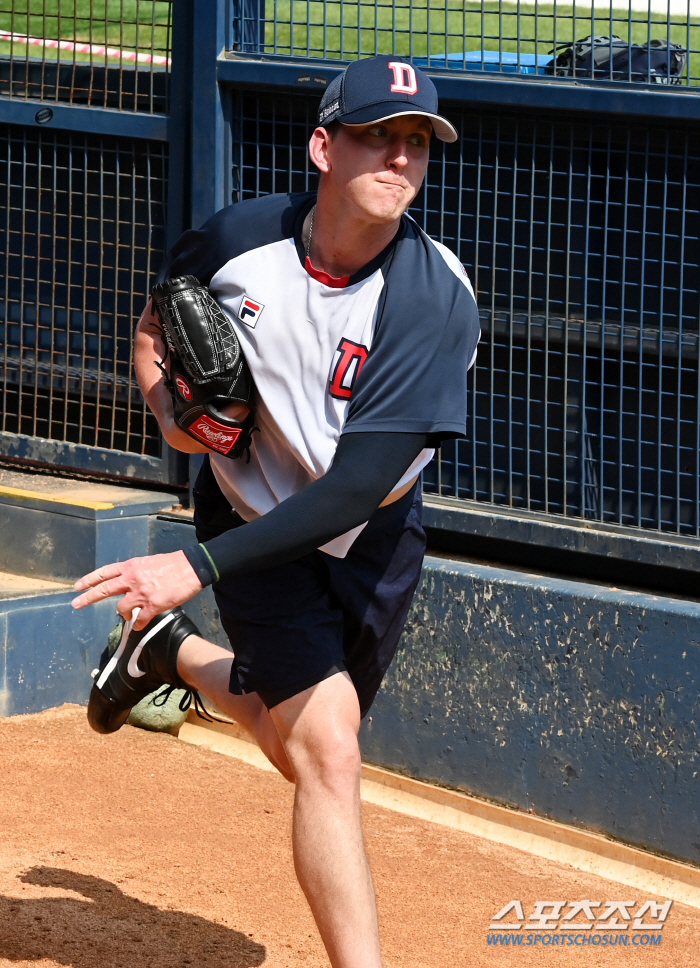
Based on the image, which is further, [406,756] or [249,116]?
[249,116]

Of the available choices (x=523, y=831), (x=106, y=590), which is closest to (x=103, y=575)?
(x=106, y=590)

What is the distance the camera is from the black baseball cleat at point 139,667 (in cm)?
384

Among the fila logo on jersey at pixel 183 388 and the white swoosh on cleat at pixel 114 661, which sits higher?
the fila logo on jersey at pixel 183 388

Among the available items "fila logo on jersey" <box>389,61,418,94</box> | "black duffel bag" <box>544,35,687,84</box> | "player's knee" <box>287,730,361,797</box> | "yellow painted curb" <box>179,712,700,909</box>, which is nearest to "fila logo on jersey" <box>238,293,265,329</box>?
"fila logo on jersey" <box>389,61,418,94</box>

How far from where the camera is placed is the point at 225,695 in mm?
3525

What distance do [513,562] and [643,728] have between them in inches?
35.6

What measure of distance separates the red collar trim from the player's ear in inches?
8.5

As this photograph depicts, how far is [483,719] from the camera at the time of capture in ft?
15.2

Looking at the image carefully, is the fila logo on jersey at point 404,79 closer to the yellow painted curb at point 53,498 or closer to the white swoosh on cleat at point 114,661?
the white swoosh on cleat at point 114,661

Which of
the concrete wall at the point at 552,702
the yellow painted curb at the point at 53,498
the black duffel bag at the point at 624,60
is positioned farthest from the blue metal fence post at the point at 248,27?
the concrete wall at the point at 552,702

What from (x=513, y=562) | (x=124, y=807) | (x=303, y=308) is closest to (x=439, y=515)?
(x=513, y=562)

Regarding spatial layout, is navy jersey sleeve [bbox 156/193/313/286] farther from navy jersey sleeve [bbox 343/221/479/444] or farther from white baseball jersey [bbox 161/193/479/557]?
navy jersey sleeve [bbox 343/221/479/444]

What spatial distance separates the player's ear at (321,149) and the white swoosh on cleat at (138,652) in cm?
156

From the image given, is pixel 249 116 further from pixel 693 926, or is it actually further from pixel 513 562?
pixel 693 926
